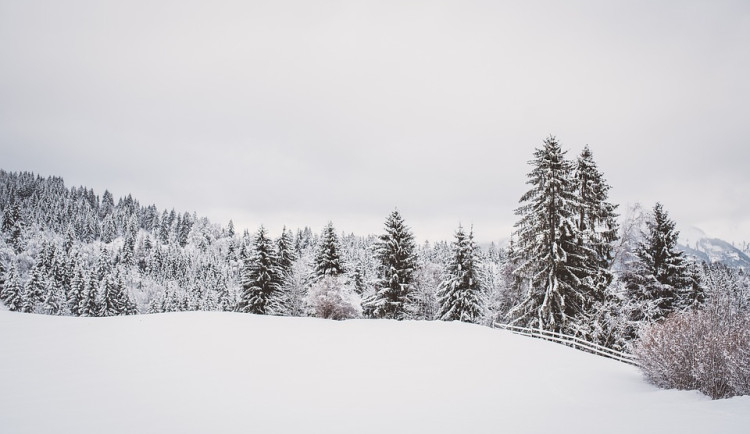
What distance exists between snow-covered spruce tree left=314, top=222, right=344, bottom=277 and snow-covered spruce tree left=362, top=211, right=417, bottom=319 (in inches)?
212

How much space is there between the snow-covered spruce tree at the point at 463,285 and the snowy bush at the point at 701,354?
2163cm

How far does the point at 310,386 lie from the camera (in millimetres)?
12203

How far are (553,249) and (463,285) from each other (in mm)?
13861

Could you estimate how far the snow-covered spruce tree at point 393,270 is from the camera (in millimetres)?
34469

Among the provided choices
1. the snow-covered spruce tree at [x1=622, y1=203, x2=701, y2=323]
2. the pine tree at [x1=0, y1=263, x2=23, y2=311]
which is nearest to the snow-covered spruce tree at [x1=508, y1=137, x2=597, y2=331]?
the snow-covered spruce tree at [x1=622, y1=203, x2=701, y2=323]

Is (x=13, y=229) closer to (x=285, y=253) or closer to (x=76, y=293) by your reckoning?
(x=76, y=293)

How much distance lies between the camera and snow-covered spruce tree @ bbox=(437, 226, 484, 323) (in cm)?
3412

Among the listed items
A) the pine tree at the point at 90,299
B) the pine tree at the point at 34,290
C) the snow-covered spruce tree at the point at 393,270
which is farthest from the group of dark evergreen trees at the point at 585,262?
the pine tree at the point at 34,290

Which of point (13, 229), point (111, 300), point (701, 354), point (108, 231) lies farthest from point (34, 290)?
point (108, 231)

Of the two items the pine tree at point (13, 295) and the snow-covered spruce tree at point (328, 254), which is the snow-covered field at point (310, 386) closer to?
the snow-covered spruce tree at point (328, 254)

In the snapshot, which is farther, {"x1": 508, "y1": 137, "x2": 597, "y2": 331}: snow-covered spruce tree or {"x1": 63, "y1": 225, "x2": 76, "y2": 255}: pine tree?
{"x1": 63, "y1": 225, "x2": 76, "y2": 255}: pine tree

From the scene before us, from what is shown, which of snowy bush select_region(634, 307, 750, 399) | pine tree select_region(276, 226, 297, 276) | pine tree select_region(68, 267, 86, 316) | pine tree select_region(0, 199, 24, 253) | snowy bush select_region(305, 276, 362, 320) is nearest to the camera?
snowy bush select_region(634, 307, 750, 399)

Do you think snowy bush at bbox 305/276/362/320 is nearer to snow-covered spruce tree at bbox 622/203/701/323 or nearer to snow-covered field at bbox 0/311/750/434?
snow-covered field at bbox 0/311/750/434

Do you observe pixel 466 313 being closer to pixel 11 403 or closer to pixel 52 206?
pixel 11 403
